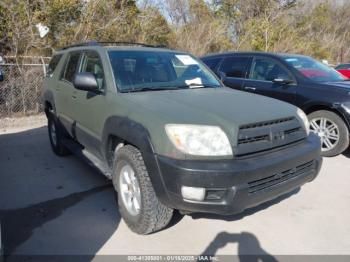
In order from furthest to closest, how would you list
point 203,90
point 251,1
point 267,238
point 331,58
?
point 331,58
point 251,1
point 203,90
point 267,238

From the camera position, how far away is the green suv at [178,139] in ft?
8.82

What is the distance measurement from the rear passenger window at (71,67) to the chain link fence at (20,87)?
4530mm

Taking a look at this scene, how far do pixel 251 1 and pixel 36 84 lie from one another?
17868 millimetres

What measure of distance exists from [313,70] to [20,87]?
722 cm

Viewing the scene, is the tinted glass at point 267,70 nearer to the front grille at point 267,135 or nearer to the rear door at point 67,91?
the front grille at point 267,135

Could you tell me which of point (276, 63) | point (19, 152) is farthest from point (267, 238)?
point (19, 152)

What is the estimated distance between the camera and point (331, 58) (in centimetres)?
2592

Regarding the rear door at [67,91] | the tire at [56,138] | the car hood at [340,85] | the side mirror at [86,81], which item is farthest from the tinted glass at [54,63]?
the car hood at [340,85]

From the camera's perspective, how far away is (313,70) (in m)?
6.13

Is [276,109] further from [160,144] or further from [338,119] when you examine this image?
[338,119]

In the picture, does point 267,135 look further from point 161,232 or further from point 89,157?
point 89,157

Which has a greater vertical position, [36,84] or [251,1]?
[251,1]

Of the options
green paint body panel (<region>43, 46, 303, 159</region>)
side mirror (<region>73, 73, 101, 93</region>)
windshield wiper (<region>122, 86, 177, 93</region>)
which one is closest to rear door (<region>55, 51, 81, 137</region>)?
green paint body panel (<region>43, 46, 303, 159</region>)

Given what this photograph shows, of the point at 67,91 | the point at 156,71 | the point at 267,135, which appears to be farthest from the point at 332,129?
the point at 67,91
